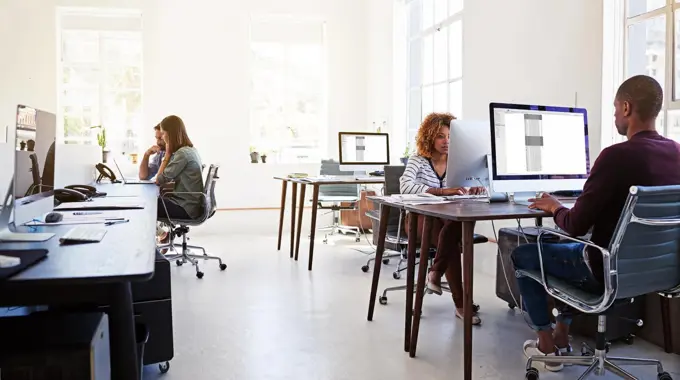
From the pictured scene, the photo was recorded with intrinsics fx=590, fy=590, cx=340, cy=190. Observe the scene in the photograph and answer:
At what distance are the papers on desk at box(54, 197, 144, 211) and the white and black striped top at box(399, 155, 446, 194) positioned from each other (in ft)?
4.86

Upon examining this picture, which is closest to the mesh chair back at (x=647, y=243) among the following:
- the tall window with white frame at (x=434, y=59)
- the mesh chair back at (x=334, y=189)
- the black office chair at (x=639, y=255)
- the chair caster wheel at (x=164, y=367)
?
the black office chair at (x=639, y=255)

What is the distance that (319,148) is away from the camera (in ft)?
28.9

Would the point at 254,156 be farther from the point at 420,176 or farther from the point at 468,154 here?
the point at 468,154

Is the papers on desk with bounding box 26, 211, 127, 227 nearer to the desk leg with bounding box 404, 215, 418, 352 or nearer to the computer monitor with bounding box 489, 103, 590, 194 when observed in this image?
the desk leg with bounding box 404, 215, 418, 352

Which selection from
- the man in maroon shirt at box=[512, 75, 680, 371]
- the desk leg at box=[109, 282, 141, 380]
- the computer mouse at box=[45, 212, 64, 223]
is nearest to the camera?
the desk leg at box=[109, 282, 141, 380]

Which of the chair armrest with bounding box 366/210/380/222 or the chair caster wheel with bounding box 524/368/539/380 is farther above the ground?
the chair armrest with bounding box 366/210/380/222

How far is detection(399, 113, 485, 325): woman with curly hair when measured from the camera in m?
3.20

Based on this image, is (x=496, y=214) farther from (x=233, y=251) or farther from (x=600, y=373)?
(x=233, y=251)

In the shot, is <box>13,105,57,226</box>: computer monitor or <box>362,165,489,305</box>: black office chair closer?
<box>13,105,57,226</box>: computer monitor

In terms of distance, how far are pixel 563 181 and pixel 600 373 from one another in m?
1.01

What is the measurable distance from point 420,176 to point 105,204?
1.75 meters

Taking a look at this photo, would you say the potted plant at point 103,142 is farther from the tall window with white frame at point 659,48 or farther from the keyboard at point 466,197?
the tall window with white frame at point 659,48

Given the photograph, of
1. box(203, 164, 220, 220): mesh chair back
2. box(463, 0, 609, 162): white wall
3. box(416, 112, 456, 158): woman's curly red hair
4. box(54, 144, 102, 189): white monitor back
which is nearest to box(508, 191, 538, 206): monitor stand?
box(416, 112, 456, 158): woman's curly red hair

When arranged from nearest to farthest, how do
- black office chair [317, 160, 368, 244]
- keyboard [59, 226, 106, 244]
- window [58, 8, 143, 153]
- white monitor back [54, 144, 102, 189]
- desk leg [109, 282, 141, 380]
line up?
desk leg [109, 282, 141, 380] → keyboard [59, 226, 106, 244] → white monitor back [54, 144, 102, 189] → black office chair [317, 160, 368, 244] → window [58, 8, 143, 153]
